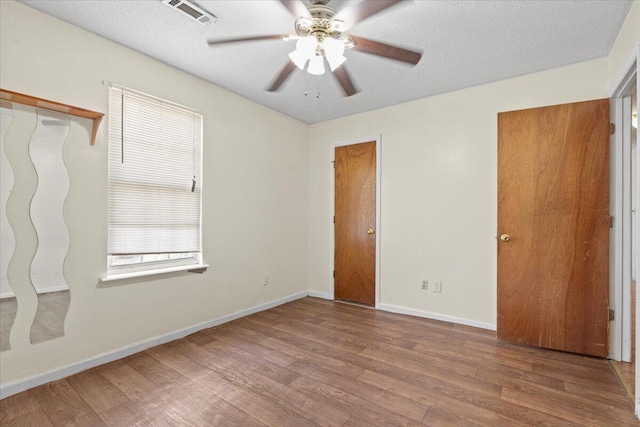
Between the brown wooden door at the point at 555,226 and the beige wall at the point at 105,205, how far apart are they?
2.55 m

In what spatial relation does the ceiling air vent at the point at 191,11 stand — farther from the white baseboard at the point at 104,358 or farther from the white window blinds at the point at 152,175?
the white baseboard at the point at 104,358

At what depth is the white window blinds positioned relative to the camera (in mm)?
2453

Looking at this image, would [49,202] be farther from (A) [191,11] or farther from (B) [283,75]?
(B) [283,75]

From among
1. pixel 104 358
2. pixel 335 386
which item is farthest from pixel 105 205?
pixel 335 386

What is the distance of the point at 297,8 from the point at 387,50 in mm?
593

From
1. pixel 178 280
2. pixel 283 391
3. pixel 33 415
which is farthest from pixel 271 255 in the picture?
pixel 33 415

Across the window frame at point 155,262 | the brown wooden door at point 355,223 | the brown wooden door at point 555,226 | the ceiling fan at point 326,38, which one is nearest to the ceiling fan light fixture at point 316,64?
the ceiling fan at point 326,38

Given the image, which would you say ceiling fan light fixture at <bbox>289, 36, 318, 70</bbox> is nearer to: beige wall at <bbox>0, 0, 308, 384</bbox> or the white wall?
beige wall at <bbox>0, 0, 308, 384</bbox>

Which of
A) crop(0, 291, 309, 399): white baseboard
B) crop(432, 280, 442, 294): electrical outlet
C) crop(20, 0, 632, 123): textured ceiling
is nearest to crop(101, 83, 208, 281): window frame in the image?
crop(20, 0, 632, 123): textured ceiling

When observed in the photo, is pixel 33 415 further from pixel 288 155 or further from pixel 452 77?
pixel 452 77

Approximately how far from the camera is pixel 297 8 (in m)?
1.63

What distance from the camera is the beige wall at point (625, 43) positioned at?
6.09 feet

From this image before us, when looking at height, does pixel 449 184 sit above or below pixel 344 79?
below

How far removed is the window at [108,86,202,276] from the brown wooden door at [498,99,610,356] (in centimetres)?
301
